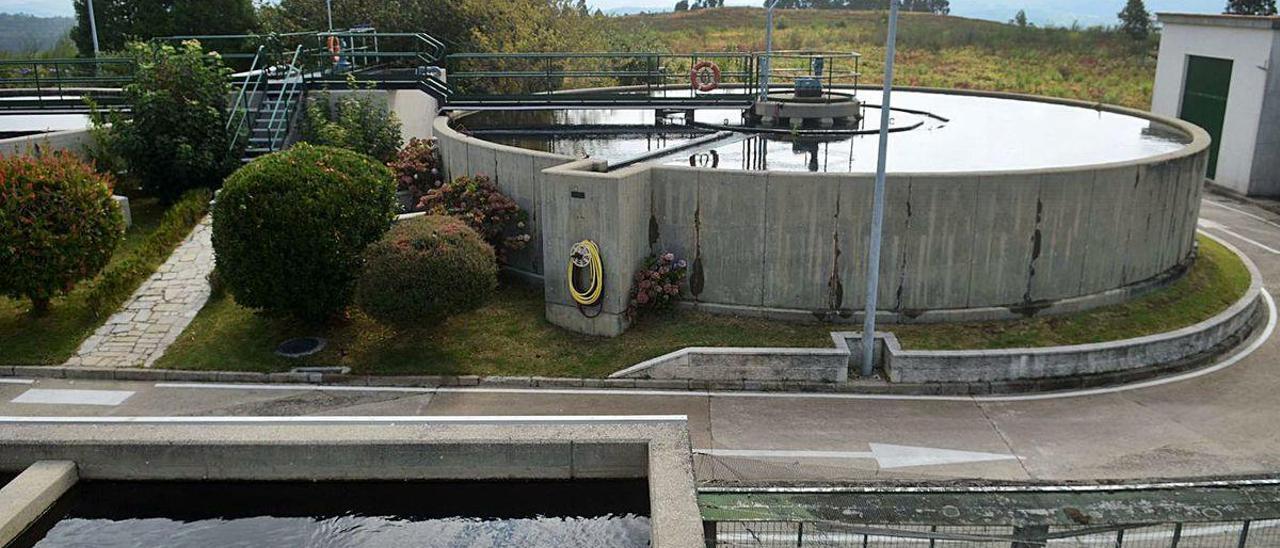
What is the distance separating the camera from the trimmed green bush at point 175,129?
2034cm

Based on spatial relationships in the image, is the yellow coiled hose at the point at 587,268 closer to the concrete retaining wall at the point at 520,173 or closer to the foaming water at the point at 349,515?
the concrete retaining wall at the point at 520,173

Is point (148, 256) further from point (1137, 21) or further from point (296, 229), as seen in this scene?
point (1137, 21)

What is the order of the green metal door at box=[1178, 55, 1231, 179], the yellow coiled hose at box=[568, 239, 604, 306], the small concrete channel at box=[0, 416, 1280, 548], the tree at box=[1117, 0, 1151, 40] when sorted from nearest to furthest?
1. the small concrete channel at box=[0, 416, 1280, 548]
2. the yellow coiled hose at box=[568, 239, 604, 306]
3. the green metal door at box=[1178, 55, 1231, 179]
4. the tree at box=[1117, 0, 1151, 40]

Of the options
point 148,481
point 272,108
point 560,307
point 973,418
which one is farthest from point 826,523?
point 272,108

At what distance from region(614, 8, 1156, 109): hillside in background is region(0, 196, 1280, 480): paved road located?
102ft

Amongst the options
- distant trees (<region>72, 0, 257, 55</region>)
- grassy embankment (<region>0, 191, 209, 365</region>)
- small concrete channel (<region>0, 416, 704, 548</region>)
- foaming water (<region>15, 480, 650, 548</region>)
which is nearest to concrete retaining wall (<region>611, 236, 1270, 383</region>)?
small concrete channel (<region>0, 416, 704, 548</region>)

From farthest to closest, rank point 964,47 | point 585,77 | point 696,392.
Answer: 1. point 964,47
2. point 585,77
3. point 696,392

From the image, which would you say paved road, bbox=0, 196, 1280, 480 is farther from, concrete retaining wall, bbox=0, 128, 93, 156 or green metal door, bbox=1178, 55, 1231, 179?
green metal door, bbox=1178, 55, 1231, 179

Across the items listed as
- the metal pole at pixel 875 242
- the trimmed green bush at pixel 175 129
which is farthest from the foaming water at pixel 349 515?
the trimmed green bush at pixel 175 129

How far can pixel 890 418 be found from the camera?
12.9 m

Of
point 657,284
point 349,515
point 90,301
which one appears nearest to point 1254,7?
point 657,284

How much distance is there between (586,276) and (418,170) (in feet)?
21.0

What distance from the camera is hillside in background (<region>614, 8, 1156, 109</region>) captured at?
1820 inches

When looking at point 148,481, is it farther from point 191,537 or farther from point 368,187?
point 368,187
